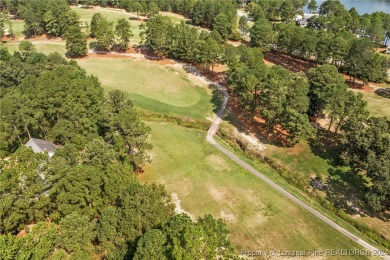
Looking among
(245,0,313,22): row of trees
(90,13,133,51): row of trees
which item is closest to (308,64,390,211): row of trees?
(90,13,133,51): row of trees

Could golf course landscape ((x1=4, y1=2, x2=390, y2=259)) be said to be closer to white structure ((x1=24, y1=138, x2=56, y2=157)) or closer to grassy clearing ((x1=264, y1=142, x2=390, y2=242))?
grassy clearing ((x1=264, y1=142, x2=390, y2=242))

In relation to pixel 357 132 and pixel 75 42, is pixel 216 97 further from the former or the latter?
pixel 75 42

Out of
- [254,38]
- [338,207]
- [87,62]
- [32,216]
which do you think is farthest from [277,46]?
[32,216]

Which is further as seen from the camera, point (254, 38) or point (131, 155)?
point (254, 38)

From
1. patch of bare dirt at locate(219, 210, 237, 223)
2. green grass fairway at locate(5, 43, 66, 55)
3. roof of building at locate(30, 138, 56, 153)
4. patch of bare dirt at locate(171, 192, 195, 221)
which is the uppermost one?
green grass fairway at locate(5, 43, 66, 55)

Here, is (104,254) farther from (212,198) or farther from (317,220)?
(317,220)

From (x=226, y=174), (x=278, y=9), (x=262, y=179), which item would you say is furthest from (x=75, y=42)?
(x=278, y=9)
